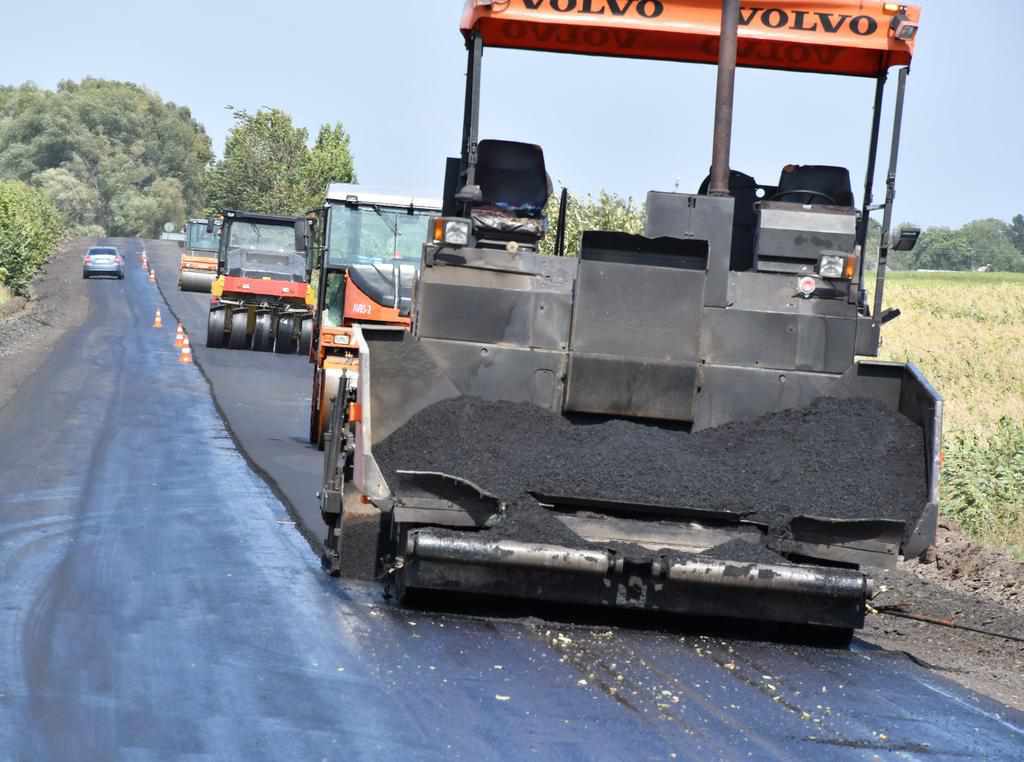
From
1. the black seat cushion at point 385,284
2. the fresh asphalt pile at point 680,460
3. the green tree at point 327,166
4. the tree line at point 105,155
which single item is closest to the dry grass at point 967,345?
the black seat cushion at point 385,284

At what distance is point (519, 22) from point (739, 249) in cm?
200

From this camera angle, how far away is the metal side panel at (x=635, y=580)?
24.6 ft

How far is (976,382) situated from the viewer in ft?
94.7

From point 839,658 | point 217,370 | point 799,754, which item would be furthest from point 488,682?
point 217,370

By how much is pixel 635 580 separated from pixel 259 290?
1037 inches

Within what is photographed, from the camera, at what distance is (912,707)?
6730 millimetres

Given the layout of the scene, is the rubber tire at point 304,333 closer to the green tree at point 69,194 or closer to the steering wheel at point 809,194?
the steering wheel at point 809,194

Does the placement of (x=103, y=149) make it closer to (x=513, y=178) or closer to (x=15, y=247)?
(x=15, y=247)

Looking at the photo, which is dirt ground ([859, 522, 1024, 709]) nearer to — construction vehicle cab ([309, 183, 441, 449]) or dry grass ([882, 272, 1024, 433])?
construction vehicle cab ([309, 183, 441, 449])

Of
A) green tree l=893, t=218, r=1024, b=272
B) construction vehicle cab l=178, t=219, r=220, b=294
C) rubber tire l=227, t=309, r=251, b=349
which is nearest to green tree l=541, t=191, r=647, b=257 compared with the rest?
rubber tire l=227, t=309, r=251, b=349

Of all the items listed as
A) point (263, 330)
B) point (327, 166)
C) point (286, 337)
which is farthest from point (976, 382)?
point (327, 166)

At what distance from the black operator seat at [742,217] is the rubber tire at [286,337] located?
23268 millimetres

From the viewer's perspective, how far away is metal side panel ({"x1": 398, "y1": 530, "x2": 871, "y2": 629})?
24.6ft

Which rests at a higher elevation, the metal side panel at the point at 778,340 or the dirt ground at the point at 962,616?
the metal side panel at the point at 778,340
